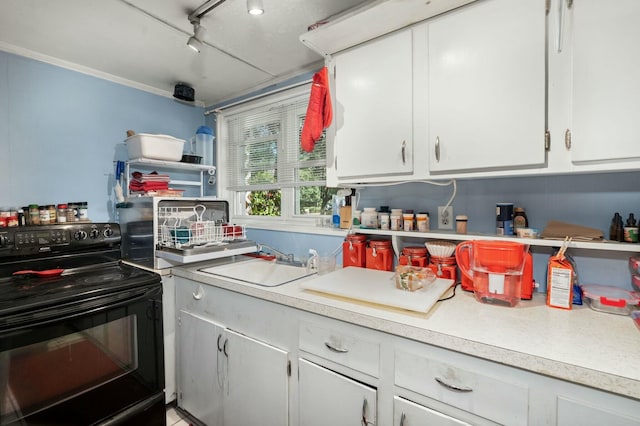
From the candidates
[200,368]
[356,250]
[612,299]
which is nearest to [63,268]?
[200,368]

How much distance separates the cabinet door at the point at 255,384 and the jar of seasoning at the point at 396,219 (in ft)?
2.78

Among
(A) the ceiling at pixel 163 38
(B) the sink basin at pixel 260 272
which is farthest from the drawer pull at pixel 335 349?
(A) the ceiling at pixel 163 38

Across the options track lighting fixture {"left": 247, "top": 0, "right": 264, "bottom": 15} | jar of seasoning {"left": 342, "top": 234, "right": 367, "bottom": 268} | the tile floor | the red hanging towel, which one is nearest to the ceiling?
track lighting fixture {"left": 247, "top": 0, "right": 264, "bottom": 15}

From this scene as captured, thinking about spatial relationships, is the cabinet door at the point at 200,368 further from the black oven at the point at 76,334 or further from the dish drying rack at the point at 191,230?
the dish drying rack at the point at 191,230

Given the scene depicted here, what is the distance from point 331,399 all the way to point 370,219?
0.93 meters

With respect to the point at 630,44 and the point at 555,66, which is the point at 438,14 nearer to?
the point at 555,66

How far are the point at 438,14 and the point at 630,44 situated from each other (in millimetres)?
671

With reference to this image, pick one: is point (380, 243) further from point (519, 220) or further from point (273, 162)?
point (273, 162)

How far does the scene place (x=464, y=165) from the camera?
1.22 m

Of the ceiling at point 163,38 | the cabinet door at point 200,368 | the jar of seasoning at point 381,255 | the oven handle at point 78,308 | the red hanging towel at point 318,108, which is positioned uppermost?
the ceiling at point 163,38

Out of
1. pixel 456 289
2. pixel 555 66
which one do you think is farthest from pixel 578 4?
pixel 456 289

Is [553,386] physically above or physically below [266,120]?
below

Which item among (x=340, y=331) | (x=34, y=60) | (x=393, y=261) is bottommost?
(x=340, y=331)

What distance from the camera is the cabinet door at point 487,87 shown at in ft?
3.50
